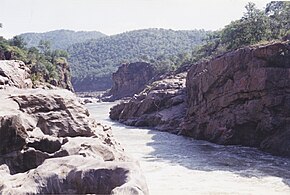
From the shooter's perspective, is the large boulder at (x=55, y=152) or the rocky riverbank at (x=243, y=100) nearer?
the large boulder at (x=55, y=152)

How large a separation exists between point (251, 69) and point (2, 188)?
91.3 ft

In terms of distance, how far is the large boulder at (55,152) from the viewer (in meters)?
7.08

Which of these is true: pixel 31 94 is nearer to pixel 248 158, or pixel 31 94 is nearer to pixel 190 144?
pixel 248 158

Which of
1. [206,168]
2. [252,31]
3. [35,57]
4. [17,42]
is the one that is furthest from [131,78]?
[206,168]

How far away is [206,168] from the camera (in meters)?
23.6

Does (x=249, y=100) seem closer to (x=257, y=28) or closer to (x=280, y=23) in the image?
(x=257, y=28)

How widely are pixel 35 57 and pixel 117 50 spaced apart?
99142 mm

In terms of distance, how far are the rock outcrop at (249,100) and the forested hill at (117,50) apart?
105m

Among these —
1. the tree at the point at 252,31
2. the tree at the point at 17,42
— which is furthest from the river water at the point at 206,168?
the tree at the point at 17,42

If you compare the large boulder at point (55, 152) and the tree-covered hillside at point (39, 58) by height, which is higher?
the tree-covered hillside at point (39, 58)

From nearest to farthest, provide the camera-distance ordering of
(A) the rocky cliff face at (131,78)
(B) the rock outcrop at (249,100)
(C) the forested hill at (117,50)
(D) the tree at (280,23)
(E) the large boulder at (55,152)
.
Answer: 1. (E) the large boulder at (55,152)
2. (B) the rock outcrop at (249,100)
3. (D) the tree at (280,23)
4. (A) the rocky cliff face at (131,78)
5. (C) the forested hill at (117,50)

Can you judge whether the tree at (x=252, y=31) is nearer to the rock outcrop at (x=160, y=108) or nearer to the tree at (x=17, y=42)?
the rock outcrop at (x=160, y=108)

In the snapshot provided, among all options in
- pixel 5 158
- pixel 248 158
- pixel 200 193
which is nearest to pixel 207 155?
pixel 248 158

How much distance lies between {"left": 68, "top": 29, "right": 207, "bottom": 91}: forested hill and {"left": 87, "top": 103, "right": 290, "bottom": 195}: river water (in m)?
109
